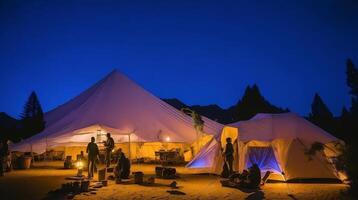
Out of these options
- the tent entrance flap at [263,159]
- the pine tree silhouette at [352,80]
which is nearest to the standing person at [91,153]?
the tent entrance flap at [263,159]

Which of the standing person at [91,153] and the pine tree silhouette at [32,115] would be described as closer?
the standing person at [91,153]

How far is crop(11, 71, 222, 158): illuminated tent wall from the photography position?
16.0 m

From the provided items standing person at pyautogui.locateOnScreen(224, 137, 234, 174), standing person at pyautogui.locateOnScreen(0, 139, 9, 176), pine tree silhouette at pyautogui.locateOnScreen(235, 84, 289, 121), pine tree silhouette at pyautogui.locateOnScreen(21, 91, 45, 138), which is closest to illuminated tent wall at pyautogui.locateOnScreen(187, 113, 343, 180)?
standing person at pyautogui.locateOnScreen(224, 137, 234, 174)

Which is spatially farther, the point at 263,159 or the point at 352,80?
the point at 352,80

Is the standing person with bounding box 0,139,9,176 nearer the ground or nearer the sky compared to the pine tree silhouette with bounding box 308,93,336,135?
nearer the ground

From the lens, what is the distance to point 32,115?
43062 millimetres

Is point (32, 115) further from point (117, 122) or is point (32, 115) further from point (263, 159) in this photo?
point (263, 159)

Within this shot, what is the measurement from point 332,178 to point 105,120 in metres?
9.92

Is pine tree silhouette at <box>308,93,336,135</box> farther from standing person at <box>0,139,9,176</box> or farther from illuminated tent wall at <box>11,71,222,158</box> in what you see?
standing person at <box>0,139,9,176</box>

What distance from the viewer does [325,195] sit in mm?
8227

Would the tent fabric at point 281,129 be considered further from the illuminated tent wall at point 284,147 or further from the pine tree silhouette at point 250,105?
the pine tree silhouette at point 250,105

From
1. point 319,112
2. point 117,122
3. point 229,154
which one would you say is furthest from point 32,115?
point 229,154

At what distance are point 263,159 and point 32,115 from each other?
124 ft

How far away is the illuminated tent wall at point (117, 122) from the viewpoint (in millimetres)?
16016
